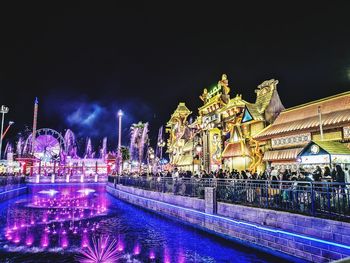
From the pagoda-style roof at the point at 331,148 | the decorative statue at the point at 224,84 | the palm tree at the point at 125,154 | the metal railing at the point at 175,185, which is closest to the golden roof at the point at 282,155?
the pagoda-style roof at the point at 331,148

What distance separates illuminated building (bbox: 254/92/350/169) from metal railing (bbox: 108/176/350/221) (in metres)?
4.22

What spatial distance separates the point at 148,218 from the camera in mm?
20375

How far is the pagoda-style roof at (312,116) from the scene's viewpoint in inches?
776

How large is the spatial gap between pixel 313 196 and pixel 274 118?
19.5m

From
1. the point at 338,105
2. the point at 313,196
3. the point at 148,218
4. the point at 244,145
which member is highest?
the point at 338,105

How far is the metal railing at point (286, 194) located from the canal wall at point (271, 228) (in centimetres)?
45

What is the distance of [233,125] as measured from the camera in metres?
31.9

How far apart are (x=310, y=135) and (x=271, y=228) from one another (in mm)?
13176

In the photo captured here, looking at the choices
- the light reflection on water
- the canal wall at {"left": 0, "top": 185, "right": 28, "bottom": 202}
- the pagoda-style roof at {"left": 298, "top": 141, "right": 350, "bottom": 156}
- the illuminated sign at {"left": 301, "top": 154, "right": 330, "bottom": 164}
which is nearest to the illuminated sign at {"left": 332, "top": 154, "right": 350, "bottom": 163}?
the pagoda-style roof at {"left": 298, "top": 141, "right": 350, "bottom": 156}

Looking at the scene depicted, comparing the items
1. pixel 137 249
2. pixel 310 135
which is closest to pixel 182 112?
pixel 310 135

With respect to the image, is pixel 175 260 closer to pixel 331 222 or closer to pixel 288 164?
pixel 331 222

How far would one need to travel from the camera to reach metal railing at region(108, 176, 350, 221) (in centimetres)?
939

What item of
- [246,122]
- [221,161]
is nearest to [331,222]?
[246,122]

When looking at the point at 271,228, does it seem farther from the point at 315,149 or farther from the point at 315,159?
the point at 315,149
